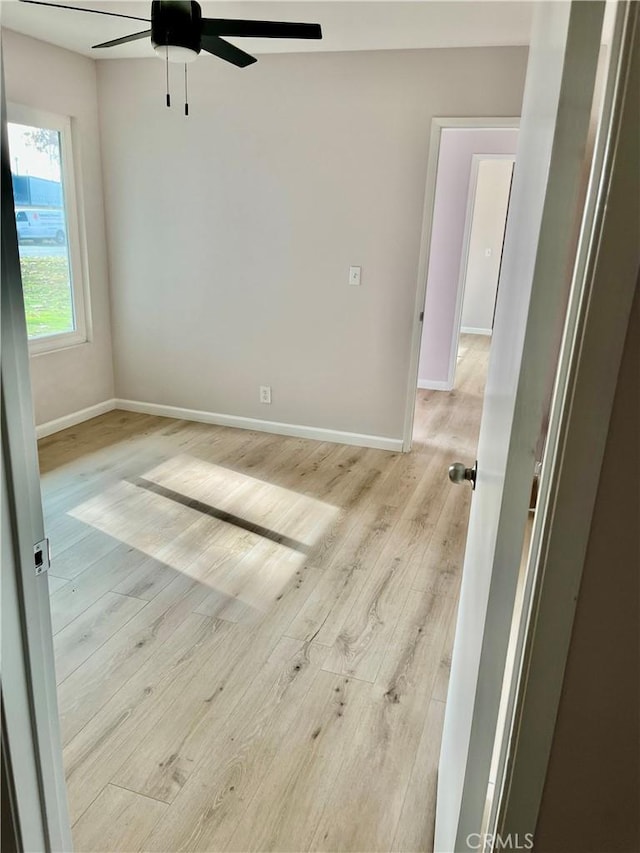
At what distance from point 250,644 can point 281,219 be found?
115 inches

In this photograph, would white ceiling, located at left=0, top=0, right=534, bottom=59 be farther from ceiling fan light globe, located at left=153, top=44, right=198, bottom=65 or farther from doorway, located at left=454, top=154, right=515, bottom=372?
doorway, located at left=454, top=154, right=515, bottom=372

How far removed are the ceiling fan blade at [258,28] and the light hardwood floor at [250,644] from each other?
2.18 meters

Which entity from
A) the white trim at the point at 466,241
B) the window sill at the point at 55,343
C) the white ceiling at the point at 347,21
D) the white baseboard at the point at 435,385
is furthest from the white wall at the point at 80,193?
the white trim at the point at 466,241

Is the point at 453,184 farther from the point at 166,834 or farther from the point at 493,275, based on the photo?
the point at 166,834

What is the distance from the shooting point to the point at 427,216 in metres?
3.85

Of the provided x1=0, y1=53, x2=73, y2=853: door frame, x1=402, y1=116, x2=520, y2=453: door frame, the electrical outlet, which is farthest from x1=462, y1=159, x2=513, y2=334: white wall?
x1=0, y1=53, x2=73, y2=853: door frame

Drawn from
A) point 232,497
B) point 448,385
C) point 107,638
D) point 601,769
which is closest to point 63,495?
point 232,497

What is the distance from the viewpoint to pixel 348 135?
3863 mm

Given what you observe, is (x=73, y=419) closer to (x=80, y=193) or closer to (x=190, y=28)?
(x=80, y=193)

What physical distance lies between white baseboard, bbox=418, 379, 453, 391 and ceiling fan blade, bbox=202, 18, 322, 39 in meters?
3.98

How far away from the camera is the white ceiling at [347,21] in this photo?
2896 millimetres

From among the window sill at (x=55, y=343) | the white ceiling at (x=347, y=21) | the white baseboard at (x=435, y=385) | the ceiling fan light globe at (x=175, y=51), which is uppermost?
the white ceiling at (x=347, y=21)

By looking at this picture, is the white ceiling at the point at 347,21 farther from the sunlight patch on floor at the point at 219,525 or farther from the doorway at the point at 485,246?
the doorway at the point at 485,246

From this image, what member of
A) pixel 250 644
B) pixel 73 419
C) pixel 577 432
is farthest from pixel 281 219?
pixel 577 432
